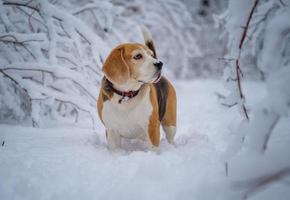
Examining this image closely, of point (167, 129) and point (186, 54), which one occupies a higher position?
point (167, 129)

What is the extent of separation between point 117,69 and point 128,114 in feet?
1.17

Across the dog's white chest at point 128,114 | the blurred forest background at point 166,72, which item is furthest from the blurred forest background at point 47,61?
the dog's white chest at point 128,114

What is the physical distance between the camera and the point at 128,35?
884cm

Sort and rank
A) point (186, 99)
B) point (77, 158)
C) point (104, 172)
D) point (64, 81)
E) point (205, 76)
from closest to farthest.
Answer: point (104, 172), point (77, 158), point (64, 81), point (186, 99), point (205, 76)

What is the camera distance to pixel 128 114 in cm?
276

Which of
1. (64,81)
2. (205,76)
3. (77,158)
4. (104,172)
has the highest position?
(104,172)

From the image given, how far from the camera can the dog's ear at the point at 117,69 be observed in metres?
2.72

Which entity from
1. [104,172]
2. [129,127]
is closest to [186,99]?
[129,127]

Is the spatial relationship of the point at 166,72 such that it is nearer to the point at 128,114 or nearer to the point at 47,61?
the point at 47,61

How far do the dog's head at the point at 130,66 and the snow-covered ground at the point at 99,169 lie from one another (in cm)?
59

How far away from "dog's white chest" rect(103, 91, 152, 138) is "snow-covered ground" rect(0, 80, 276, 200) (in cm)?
23

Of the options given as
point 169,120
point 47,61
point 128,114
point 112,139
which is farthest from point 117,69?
point 47,61

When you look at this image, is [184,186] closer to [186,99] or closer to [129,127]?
[129,127]

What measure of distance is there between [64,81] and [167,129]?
1.85 metres
